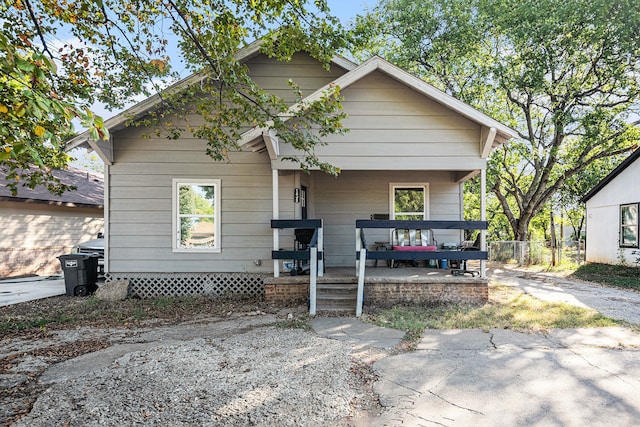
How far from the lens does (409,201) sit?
977 cm

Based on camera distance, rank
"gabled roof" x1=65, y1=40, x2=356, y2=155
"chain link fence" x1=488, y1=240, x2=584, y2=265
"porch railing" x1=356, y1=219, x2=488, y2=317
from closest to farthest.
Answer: "porch railing" x1=356, y1=219, x2=488, y2=317, "gabled roof" x1=65, y1=40, x2=356, y2=155, "chain link fence" x1=488, y1=240, x2=584, y2=265

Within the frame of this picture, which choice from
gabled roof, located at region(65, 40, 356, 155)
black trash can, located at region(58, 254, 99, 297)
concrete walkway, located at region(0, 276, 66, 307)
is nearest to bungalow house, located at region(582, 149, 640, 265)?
gabled roof, located at region(65, 40, 356, 155)

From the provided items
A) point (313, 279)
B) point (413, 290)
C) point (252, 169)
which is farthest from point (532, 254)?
point (252, 169)

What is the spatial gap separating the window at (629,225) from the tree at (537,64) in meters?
2.60

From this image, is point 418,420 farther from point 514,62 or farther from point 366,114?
point 514,62

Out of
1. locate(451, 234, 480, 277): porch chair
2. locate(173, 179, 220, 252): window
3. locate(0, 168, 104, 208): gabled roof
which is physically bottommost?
locate(451, 234, 480, 277): porch chair

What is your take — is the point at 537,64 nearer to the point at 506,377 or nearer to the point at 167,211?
the point at 506,377

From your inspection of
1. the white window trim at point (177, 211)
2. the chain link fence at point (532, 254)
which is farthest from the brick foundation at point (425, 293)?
the chain link fence at point (532, 254)

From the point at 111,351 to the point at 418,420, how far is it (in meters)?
3.89

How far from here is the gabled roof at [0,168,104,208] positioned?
12.4 metres

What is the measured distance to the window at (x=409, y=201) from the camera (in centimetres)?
969

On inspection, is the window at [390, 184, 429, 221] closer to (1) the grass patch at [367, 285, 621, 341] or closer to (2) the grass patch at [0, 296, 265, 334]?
(1) the grass patch at [367, 285, 621, 341]

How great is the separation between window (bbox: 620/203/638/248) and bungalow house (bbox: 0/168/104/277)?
1849 centimetres

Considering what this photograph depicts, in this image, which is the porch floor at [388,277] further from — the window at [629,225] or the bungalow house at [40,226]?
the window at [629,225]
